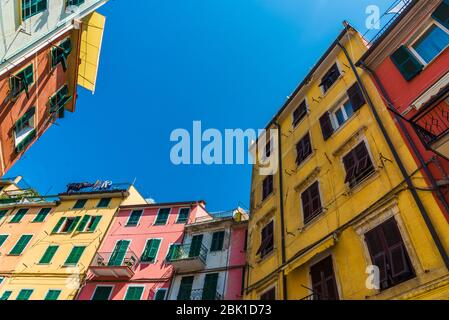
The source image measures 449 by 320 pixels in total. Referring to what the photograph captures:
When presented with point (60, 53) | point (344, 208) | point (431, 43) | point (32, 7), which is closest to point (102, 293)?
point (60, 53)

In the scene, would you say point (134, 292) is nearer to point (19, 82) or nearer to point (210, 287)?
point (210, 287)

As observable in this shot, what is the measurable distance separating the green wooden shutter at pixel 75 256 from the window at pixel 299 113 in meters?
19.7

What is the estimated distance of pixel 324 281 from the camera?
938 cm

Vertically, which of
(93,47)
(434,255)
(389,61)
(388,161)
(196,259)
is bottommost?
(434,255)

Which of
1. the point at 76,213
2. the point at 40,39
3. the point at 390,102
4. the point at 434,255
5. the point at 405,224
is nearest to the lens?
the point at 434,255

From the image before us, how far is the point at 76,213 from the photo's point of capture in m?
26.9

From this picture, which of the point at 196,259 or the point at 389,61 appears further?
the point at 196,259

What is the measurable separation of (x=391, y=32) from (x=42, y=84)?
1660cm

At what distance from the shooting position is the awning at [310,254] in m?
9.44

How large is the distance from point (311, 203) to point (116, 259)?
54.7 feet

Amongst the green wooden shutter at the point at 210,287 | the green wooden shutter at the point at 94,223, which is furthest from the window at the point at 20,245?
the green wooden shutter at the point at 210,287
